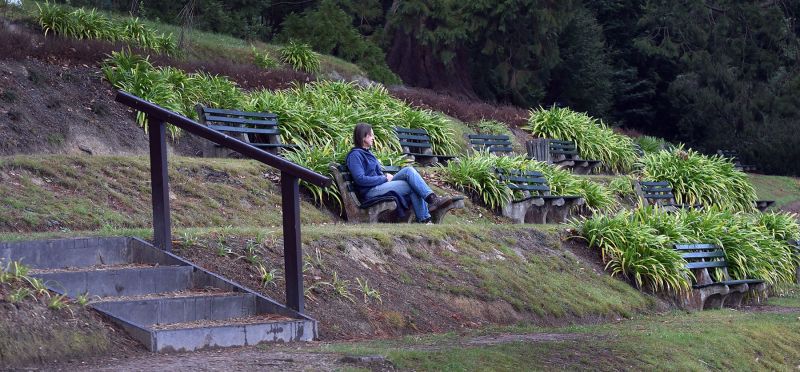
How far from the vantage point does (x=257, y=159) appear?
8.62 m

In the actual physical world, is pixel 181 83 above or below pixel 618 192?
above

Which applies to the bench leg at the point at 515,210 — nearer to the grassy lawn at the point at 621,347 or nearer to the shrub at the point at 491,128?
the grassy lawn at the point at 621,347

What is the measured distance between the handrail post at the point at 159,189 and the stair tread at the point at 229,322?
1.08 metres

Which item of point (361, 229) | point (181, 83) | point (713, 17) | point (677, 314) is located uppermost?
point (713, 17)

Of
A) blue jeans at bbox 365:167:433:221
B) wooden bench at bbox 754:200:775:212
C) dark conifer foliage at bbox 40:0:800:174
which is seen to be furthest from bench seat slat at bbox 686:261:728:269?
dark conifer foliage at bbox 40:0:800:174

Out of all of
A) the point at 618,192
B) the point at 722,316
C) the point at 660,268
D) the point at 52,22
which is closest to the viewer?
the point at 722,316

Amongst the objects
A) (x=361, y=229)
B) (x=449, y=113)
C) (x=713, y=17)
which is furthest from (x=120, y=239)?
(x=713, y=17)

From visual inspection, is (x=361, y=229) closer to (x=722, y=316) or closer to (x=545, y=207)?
(x=722, y=316)

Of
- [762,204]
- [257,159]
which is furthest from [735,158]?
[257,159]

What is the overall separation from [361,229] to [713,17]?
24.0 meters

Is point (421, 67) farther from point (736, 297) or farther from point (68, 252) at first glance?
point (68, 252)

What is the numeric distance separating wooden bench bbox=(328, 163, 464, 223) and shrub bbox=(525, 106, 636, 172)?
1040 cm

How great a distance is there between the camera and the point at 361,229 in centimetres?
1158

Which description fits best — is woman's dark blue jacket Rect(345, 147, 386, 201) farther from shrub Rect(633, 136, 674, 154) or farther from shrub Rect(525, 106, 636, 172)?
shrub Rect(633, 136, 674, 154)
